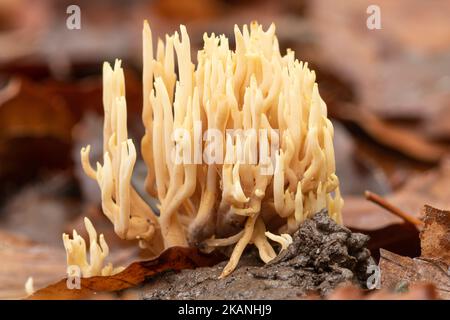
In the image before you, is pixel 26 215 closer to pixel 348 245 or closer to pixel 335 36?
pixel 348 245

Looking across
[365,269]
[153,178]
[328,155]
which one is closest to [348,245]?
[365,269]

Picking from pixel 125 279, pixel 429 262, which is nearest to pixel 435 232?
pixel 429 262

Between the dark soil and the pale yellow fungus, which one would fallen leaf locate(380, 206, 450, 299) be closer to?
the dark soil

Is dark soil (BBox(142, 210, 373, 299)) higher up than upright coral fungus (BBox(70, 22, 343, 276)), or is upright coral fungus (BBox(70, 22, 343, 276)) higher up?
upright coral fungus (BBox(70, 22, 343, 276))

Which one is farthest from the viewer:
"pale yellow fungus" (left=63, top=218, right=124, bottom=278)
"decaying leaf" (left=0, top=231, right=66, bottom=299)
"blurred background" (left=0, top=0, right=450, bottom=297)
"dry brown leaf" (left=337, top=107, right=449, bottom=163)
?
"dry brown leaf" (left=337, top=107, right=449, bottom=163)

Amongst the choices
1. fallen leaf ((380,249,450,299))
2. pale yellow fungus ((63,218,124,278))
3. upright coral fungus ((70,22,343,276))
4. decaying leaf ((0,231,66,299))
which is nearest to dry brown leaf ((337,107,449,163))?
decaying leaf ((0,231,66,299))

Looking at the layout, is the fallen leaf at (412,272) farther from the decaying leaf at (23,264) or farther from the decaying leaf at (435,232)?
the decaying leaf at (23,264)

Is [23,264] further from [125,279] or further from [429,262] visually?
[429,262]
